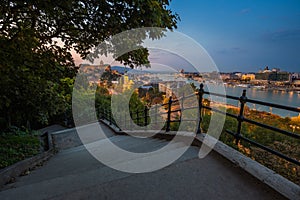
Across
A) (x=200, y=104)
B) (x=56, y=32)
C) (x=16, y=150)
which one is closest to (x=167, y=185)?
(x=200, y=104)

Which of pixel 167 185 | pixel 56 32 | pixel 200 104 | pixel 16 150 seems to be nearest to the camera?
pixel 167 185

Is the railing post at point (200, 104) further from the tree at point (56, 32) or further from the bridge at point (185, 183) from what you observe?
the tree at point (56, 32)

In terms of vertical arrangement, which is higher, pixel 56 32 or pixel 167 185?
pixel 56 32

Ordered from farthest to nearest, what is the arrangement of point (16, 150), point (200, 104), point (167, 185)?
point (16, 150), point (200, 104), point (167, 185)

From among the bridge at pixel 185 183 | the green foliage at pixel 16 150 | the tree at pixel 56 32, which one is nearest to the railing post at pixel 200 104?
the bridge at pixel 185 183

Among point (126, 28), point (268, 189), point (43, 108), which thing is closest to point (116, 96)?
point (43, 108)

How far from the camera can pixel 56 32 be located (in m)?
3.88

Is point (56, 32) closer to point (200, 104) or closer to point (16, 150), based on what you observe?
point (200, 104)

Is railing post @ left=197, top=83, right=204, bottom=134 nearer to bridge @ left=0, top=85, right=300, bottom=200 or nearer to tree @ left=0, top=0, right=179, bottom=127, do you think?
bridge @ left=0, top=85, right=300, bottom=200

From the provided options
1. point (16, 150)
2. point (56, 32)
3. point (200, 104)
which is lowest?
point (16, 150)

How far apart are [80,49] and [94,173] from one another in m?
3.39

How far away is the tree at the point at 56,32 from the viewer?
230cm

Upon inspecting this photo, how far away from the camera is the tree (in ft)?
7.55

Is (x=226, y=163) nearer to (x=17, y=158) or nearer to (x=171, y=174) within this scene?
(x=171, y=174)
